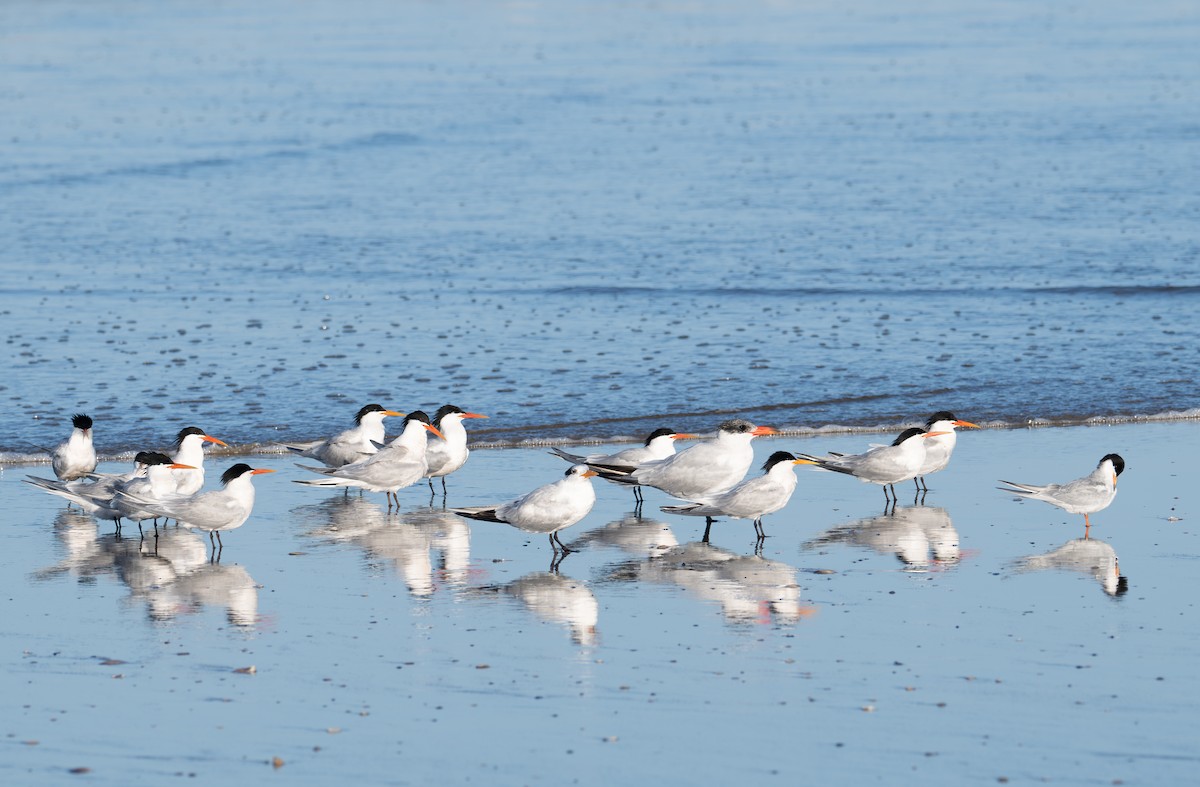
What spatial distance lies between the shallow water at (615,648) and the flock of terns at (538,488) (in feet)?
0.76

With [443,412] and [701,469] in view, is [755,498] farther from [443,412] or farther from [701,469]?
[443,412]

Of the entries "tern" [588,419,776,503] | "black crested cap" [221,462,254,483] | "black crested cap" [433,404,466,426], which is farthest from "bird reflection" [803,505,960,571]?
"black crested cap" [221,462,254,483]

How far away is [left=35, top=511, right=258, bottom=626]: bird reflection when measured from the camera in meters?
9.37

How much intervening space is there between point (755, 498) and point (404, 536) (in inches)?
94.7

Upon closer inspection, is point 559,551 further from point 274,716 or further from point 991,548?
point 274,716

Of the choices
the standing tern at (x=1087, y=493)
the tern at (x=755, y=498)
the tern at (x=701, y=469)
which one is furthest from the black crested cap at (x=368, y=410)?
the standing tern at (x=1087, y=493)

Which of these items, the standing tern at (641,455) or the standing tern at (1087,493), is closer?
the standing tern at (1087,493)

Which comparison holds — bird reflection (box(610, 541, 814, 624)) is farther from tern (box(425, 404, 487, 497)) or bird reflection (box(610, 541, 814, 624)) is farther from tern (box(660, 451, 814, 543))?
tern (box(425, 404, 487, 497))

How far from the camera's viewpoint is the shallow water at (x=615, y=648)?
22.9 ft

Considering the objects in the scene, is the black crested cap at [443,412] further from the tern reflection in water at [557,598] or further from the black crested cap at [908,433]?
the black crested cap at [908,433]

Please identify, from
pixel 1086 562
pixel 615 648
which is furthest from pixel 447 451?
pixel 1086 562

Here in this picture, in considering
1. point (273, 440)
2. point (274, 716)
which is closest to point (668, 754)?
point (274, 716)

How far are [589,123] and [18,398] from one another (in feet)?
70.5

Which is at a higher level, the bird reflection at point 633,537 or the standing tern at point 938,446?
the standing tern at point 938,446
